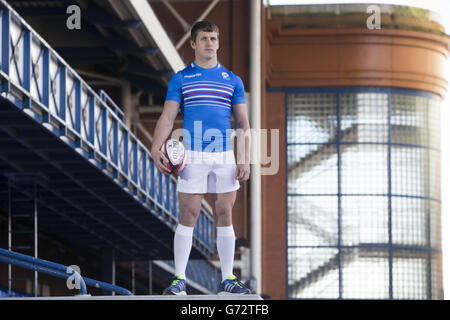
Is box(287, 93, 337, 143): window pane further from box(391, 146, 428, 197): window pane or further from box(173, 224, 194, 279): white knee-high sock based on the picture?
box(173, 224, 194, 279): white knee-high sock

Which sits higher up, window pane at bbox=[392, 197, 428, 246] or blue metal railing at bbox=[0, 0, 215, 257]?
window pane at bbox=[392, 197, 428, 246]

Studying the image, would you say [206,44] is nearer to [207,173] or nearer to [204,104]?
[204,104]

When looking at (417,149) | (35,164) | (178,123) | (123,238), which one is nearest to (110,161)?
(35,164)

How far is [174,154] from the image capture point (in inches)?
364

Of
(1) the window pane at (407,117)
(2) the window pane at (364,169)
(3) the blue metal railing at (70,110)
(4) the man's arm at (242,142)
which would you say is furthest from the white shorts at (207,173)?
(1) the window pane at (407,117)

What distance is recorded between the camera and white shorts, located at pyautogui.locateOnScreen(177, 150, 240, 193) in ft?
31.0

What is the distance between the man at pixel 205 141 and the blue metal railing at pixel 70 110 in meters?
9.75

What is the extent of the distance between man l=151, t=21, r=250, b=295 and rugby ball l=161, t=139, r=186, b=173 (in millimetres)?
114

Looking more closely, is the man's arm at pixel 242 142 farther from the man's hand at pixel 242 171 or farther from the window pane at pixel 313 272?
the window pane at pixel 313 272

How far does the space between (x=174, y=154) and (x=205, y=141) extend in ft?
1.21

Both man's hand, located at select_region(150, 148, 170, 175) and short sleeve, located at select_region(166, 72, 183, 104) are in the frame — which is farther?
short sleeve, located at select_region(166, 72, 183, 104)

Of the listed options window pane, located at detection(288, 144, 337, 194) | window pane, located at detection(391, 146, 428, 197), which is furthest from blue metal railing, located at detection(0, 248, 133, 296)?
window pane, located at detection(391, 146, 428, 197)

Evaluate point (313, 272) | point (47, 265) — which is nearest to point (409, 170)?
point (313, 272)
